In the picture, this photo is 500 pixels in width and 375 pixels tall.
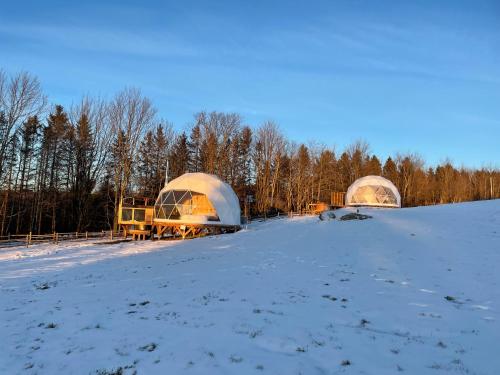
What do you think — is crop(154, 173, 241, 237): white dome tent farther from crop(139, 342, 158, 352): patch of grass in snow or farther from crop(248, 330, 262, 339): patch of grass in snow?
crop(139, 342, 158, 352): patch of grass in snow

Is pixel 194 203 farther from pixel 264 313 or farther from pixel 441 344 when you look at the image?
pixel 441 344

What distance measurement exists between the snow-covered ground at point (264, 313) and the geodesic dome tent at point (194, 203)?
437 inches

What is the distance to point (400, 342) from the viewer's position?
5.79m

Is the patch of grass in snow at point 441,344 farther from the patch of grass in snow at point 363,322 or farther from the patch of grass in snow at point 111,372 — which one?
the patch of grass in snow at point 111,372

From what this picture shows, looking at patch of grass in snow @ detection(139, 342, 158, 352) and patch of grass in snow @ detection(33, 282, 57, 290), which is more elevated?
patch of grass in snow @ detection(139, 342, 158, 352)

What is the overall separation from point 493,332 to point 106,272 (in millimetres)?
11376

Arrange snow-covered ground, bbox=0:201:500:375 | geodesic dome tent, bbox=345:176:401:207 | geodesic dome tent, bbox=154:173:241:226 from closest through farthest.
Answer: snow-covered ground, bbox=0:201:500:375 < geodesic dome tent, bbox=154:173:241:226 < geodesic dome tent, bbox=345:176:401:207

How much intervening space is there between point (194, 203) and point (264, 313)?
20295 mm

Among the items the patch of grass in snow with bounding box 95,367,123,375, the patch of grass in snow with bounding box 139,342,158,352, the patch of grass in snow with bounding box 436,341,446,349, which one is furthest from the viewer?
the patch of grass in snow with bounding box 436,341,446,349

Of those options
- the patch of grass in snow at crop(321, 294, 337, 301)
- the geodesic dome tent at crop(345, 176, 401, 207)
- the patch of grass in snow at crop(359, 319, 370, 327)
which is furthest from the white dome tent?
the geodesic dome tent at crop(345, 176, 401, 207)

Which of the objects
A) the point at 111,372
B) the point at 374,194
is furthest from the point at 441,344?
the point at 374,194

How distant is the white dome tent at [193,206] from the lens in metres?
26.3

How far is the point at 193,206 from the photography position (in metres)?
26.9

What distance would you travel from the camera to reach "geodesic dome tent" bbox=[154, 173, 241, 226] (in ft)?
86.9
